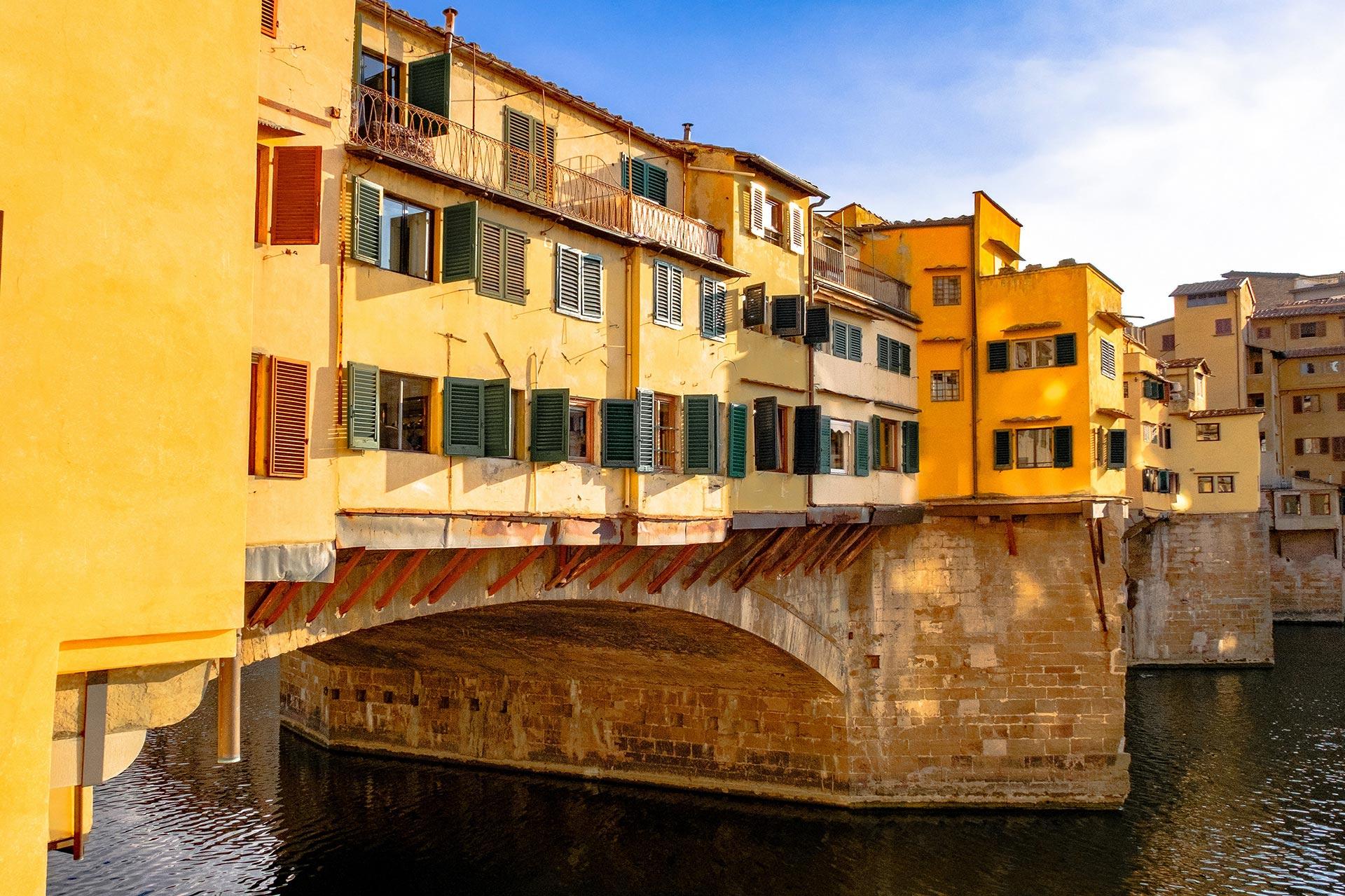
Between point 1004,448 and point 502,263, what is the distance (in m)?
18.6

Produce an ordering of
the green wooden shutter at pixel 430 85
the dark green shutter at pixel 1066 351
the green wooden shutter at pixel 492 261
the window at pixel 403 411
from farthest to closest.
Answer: the dark green shutter at pixel 1066 351
the green wooden shutter at pixel 492 261
the green wooden shutter at pixel 430 85
the window at pixel 403 411

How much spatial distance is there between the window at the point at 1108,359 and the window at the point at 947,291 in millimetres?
4312

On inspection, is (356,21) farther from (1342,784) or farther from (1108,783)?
(1342,784)

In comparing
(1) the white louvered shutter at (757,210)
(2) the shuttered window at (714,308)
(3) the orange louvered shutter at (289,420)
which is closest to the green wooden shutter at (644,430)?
(2) the shuttered window at (714,308)

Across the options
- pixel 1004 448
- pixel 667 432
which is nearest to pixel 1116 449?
pixel 1004 448

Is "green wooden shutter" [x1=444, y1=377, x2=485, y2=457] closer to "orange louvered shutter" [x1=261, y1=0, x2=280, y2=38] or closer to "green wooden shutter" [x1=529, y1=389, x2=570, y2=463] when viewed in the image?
"green wooden shutter" [x1=529, y1=389, x2=570, y2=463]

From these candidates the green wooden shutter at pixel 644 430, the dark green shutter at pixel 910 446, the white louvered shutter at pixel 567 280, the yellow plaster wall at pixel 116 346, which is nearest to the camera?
the yellow plaster wall at pixel 116 346

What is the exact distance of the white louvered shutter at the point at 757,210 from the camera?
81.5ft

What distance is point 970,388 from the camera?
31.8 meters

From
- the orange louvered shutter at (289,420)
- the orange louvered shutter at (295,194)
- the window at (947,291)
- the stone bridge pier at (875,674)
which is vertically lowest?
the stone bridge pier at (875,674)

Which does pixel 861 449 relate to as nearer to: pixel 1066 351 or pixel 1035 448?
pixel 1035 448

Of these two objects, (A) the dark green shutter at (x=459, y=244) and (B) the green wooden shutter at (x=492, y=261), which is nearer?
(A) the dark green shutter at (x=459, y=244)

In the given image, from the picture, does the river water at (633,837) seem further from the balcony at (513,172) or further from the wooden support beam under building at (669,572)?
the balcony at (513,172)

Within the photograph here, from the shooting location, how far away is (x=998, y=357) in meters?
31.5
